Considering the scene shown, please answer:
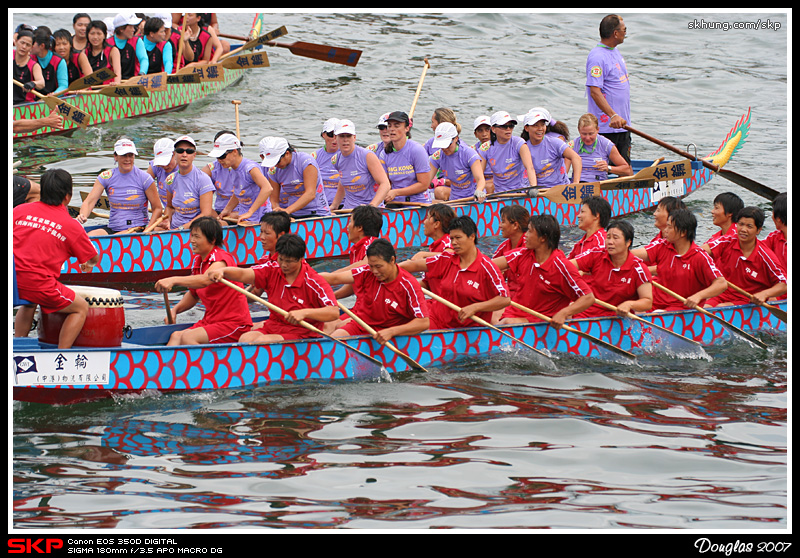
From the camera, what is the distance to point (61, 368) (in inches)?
290

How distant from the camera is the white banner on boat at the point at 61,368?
286 inches

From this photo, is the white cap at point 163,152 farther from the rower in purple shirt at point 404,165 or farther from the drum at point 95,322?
the drum at point 95,322

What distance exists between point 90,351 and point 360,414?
2.09 meters

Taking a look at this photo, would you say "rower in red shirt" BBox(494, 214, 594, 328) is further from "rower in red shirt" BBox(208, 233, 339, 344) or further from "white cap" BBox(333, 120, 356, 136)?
"white cap" BBox(333, 120, 356, 136)

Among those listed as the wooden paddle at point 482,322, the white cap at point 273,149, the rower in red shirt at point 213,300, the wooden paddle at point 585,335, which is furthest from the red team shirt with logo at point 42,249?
the white cap at point 273,149

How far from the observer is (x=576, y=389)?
333 inches

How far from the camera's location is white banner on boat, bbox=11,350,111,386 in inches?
286

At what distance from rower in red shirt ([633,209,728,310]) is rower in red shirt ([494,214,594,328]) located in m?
1.20

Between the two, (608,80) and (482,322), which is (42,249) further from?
(608,80)

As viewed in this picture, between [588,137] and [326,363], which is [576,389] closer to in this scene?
[326,363]

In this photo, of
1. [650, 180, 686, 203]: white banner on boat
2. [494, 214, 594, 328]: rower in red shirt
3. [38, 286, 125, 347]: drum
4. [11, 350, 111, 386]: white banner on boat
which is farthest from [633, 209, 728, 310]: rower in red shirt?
[11, 350, 111, 386]: white banner on boat

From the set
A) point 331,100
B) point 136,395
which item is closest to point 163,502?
point 136,395

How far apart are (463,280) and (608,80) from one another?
6211mm
